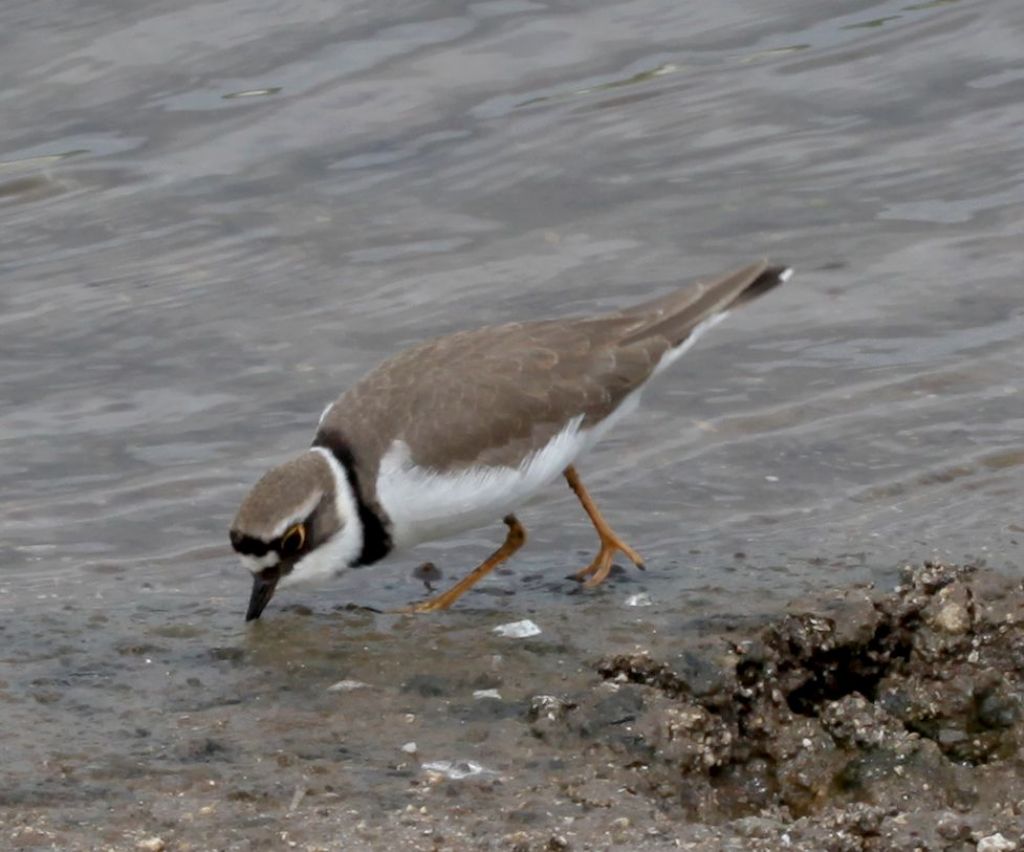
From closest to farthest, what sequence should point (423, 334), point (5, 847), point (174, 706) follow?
point (5, 847), point (174, 706), point (423, 334)

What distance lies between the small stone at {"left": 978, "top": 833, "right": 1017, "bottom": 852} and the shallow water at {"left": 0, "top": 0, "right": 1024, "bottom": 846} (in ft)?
4.06

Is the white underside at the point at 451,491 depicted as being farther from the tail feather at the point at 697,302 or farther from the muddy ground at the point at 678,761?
the muddy ground at the point at 678,761

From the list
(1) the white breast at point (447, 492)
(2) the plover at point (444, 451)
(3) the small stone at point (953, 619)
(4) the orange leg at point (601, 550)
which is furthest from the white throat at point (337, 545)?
(3) the small stone at point (953, 619)

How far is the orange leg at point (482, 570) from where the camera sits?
682 centimetres

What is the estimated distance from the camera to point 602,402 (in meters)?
7.12

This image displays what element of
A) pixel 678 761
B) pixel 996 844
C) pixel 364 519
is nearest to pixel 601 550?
pixel 364 519

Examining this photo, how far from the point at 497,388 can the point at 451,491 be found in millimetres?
479

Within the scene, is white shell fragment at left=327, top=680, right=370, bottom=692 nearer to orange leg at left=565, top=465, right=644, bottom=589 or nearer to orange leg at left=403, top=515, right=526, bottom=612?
orange leg at left=403, top=515, right=526, bottom=612

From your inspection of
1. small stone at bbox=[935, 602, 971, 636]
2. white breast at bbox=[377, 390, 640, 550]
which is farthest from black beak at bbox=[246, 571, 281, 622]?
small stone at bbox=[935, 602, 971, 636]

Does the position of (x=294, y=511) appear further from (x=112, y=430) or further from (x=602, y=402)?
(x=112, y=430)

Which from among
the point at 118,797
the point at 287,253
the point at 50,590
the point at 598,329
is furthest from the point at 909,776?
the point at 287,253

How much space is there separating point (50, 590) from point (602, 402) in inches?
91.1

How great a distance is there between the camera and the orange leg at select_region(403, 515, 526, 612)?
6824 millimetres

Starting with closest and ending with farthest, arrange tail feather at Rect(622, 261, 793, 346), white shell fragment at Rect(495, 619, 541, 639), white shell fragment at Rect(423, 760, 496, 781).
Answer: white shell fragment at Rect(423, 760, 496, 781), white shell fragment at Rect(495, 619, 541, 639), tail feather at Rect(622, 261, 793, 346)
